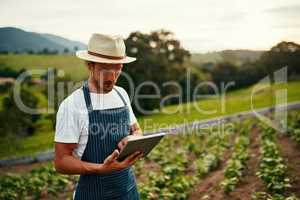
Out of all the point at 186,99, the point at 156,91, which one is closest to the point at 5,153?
the point at 156,91

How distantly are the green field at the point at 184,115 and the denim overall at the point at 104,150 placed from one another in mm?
8507

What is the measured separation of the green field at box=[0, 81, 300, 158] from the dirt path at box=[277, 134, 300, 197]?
5.81 meters

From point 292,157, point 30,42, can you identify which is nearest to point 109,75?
point 292,157

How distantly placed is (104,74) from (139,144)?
1.67 feet

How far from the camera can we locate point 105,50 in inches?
110

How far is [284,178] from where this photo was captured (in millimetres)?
5965

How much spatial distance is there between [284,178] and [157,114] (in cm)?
1132

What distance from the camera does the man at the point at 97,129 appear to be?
2609mm

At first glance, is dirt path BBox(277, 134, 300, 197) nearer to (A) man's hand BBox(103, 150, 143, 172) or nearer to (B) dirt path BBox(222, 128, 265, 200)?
(B) dirt path BBox(222, 128, 265, 200)

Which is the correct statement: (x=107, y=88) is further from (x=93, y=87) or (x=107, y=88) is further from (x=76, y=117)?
(x=76, y=117)

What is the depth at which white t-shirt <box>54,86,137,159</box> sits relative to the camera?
260 centimetres

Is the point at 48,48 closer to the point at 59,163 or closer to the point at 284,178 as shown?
the point at 284,178

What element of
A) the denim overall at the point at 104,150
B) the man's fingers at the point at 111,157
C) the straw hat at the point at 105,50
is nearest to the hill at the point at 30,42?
the straw hat at the point at 105,50

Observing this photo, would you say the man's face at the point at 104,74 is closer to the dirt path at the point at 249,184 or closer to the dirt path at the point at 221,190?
the dirt path at the point at 221,190
